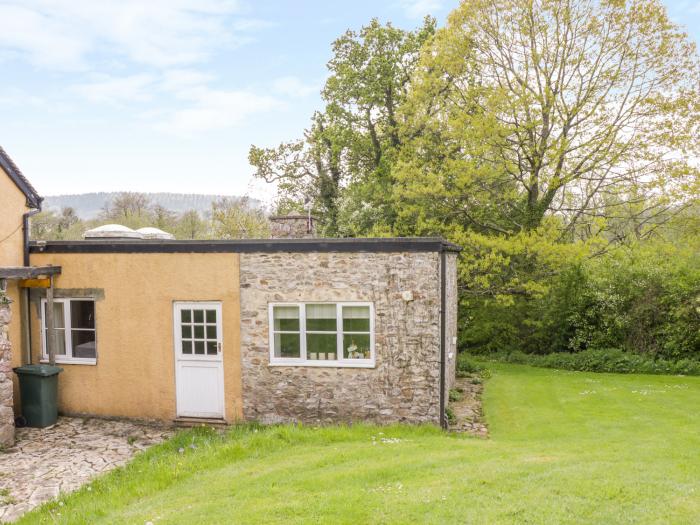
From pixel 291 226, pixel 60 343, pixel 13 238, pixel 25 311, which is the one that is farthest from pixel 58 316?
pixel 291 226

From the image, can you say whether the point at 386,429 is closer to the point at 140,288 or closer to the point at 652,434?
the point at 652,434

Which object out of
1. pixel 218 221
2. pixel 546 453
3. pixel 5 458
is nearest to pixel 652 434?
pixel 546 453

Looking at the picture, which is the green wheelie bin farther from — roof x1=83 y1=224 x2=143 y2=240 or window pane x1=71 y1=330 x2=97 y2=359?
roof x1=83 y1=224 x2=143 y2=240

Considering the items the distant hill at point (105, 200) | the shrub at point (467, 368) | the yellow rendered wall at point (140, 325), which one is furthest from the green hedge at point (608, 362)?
the distant hill at point (105, 200)

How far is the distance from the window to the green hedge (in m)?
11.1

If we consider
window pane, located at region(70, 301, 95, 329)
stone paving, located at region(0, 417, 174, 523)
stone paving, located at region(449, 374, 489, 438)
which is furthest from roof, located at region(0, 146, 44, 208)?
stone paving, located at region(449, 374, 489, 438)

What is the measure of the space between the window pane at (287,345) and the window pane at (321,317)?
43cm

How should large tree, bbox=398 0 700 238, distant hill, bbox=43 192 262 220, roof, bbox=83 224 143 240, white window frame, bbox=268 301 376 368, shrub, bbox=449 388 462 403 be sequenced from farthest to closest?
distant hill, bbox=43 192 262 220 → large tree, bbox=398 0 700 238 → shrub, bbox=449 388 462 403 → roof, bbox=83 224 143 240 → white window frame, bbox=268 301 376 368

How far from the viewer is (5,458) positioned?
365 inches

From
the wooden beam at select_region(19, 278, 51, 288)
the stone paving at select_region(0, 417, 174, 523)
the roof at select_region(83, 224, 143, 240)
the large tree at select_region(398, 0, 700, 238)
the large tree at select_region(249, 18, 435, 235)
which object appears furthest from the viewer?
the large tree at select_region(249, 18, 435, 235)

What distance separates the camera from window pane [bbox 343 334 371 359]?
10.6 m

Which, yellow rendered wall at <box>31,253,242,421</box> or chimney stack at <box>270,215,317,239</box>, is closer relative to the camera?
yellow rendered wall at <box>31,253,242,421</box>

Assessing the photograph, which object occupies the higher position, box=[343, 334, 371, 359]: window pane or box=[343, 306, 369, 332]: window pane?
box=[343, 306, 369, 332]: window pane

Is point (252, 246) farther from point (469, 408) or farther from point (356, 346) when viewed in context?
point (469, 408)
